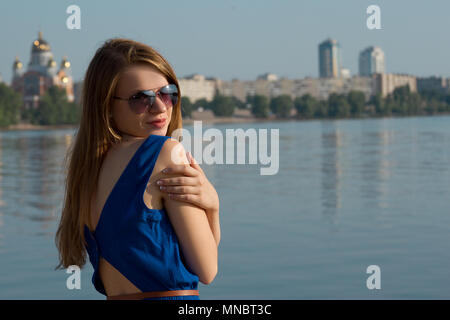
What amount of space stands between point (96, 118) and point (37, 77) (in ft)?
368

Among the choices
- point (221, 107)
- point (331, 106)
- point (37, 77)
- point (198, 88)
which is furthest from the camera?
point (198, 88)

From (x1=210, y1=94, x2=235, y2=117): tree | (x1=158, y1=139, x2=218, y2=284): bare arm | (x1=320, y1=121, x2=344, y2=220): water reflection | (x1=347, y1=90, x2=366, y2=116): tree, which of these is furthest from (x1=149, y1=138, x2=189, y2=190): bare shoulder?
(x1=347, y1=90, x2=366, y2=116): tree

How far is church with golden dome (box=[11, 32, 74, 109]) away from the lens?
354 ft

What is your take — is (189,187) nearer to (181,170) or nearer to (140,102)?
(181,170)

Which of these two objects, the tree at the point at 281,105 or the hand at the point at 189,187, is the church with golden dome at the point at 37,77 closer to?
the tree at the point at 281,105

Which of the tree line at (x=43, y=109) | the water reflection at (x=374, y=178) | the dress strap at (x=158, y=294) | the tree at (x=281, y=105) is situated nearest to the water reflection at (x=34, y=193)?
the water reflection at (x=374, y=178)

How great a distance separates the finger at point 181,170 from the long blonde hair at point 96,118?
0.17 metres

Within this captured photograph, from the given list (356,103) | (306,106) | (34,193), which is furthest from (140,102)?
(356,103)

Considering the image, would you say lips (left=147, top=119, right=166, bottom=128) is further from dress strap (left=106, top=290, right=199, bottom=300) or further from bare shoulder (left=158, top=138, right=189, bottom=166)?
dress strap (left=106, top=290, right=199, bottom=300)

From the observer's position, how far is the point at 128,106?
5.09 ft

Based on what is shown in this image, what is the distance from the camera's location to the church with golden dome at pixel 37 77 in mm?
107812

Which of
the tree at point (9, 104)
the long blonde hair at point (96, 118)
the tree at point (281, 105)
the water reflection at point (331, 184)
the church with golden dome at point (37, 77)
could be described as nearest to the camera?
the long blonde hair at point (96, 118)

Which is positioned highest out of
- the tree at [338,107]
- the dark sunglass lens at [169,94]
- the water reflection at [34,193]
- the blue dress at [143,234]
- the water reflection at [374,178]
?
the tree at [338,107]

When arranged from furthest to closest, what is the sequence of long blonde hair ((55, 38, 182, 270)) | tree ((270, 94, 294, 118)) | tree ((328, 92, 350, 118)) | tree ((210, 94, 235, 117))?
tree ((270, 94, 294, 118)), tree ((328, 92, 350, 118)), tree ((210, 94, 235, 117)), long blonde hair ((55, 38, 182, 270))
